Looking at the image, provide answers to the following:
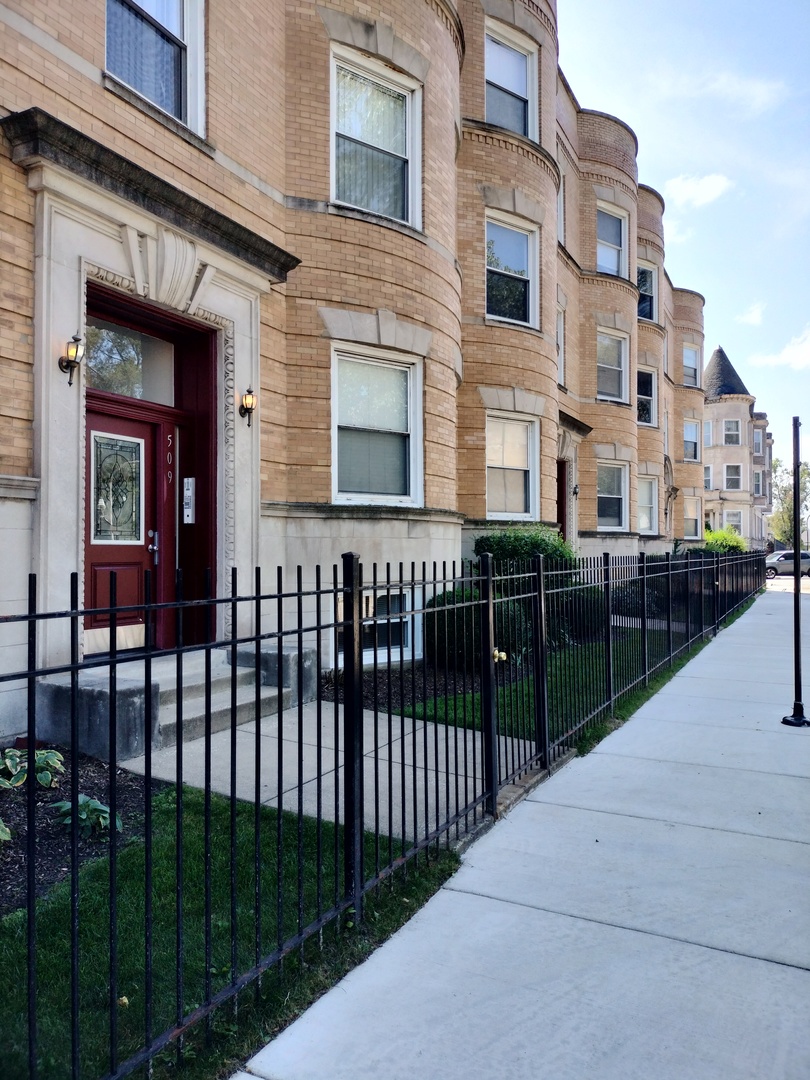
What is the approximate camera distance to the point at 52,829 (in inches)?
170

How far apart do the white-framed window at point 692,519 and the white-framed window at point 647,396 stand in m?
7.37

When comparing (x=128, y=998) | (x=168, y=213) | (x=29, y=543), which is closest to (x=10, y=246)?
(x=168, y=213)

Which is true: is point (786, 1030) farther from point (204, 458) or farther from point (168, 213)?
point (168, 213)

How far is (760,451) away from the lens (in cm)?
5219

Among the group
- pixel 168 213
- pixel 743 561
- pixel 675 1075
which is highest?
pixel 168 213

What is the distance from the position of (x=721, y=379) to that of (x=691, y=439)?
659 inches

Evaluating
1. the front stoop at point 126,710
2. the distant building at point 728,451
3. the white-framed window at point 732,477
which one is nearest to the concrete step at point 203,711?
the front stoop at point 126,710

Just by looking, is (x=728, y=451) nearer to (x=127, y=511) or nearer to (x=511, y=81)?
(x=511, y=81)

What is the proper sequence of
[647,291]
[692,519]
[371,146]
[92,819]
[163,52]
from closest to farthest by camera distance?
[92,819] → [163,52] → [371,146] → [647,291] → [692,519]

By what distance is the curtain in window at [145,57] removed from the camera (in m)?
6.90

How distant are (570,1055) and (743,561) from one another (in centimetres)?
1845

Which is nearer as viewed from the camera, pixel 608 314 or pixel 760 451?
pixel 608 314

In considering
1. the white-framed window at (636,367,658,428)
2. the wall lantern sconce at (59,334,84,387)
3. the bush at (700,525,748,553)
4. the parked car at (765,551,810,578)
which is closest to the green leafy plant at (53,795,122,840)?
the wall lantern sconce at (59,334,84,387)

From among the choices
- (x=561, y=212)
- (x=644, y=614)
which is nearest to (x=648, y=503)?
(x=561, y=212)
